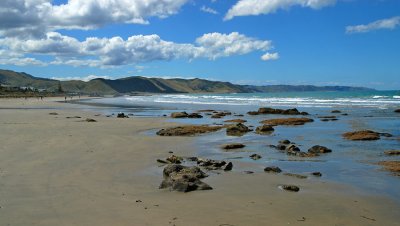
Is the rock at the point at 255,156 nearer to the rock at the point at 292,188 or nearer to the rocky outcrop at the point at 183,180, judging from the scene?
the rocky outcrop at the point at 183,180

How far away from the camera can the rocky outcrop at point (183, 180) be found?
8922 mm

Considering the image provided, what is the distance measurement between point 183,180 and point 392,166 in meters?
6.46

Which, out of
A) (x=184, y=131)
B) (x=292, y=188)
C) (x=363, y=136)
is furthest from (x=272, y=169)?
(x=184, y=131)

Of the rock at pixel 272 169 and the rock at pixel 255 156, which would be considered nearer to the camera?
the rock at pixel 272 169

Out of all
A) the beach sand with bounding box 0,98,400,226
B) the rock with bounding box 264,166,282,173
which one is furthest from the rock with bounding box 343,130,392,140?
the beach sand with bounding box 0,98,400,226

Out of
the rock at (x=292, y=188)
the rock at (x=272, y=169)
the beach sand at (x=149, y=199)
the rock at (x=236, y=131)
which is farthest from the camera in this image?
the rock at (x=236, y=131)

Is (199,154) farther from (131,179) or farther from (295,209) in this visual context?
(295,209)

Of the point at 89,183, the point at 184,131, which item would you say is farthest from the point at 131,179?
the point at 184,131

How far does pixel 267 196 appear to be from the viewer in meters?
8.54

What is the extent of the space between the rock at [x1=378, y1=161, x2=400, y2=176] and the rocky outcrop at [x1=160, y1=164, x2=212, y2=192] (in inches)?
210

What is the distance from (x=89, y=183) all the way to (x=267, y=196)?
4241 mm

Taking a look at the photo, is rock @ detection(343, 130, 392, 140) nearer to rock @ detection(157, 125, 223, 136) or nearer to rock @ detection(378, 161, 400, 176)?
rock @ detection(378, 161, 400, 176)

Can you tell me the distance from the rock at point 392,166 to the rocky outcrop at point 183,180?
5.32 m

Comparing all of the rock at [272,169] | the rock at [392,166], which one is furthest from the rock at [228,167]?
the rock at [392,166]
